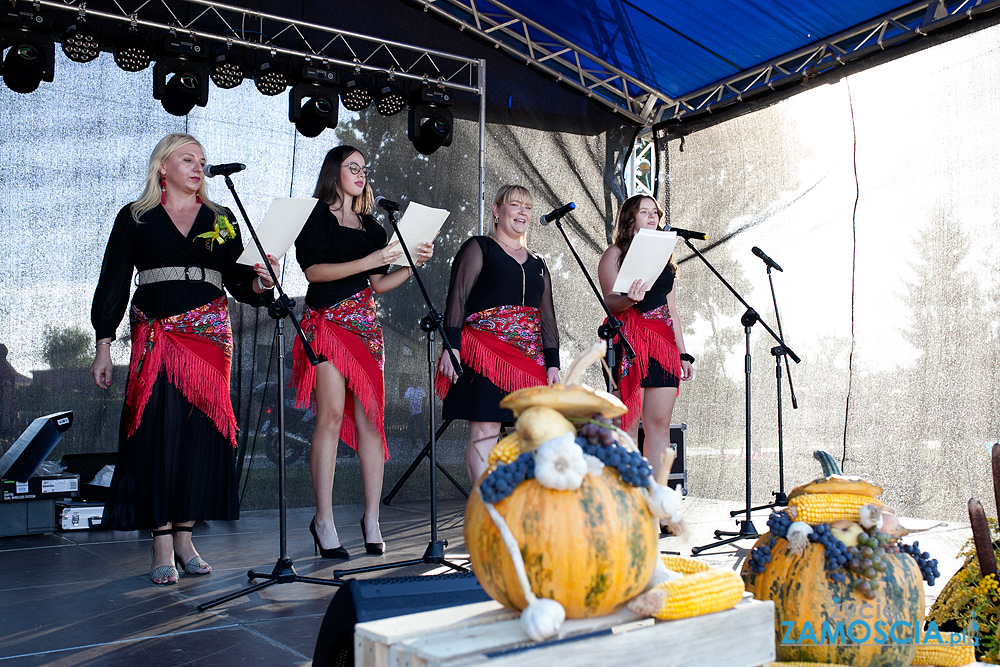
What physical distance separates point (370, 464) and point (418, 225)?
41.5 inches

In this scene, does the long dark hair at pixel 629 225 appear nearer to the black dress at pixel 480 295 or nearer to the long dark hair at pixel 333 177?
the black dress at pixel 480 295

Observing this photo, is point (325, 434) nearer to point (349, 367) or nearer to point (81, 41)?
point (349, 367)

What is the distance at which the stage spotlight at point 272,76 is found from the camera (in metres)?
4.84

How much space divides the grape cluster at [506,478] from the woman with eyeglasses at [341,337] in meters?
2.26

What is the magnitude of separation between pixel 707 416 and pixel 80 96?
441cm

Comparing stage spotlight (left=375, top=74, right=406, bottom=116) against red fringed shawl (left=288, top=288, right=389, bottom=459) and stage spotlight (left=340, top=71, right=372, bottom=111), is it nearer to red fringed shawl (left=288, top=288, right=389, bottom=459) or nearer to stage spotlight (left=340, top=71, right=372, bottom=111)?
stage spotlight (left=340, top=71, right=372, bottom=111)

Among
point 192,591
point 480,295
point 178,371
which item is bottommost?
point 192,591

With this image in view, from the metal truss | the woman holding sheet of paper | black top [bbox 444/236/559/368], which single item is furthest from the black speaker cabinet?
the metal truss

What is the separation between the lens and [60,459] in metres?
4.63

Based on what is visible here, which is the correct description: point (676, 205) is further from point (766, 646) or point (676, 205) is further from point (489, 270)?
point (766, 646)

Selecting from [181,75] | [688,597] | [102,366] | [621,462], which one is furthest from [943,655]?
[181,75]

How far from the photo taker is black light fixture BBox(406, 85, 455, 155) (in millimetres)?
5227

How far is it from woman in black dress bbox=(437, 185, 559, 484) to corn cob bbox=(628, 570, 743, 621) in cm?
216

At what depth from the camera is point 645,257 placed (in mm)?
3629
